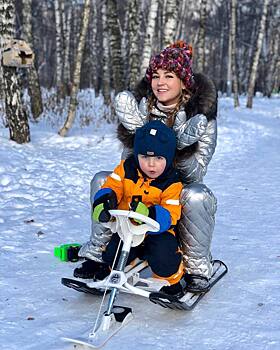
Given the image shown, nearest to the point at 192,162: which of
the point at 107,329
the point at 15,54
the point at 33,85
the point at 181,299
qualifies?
the point at 181,299

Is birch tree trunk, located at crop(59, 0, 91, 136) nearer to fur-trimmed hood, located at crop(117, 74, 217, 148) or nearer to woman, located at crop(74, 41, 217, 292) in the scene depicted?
woman, located at crop(74, 41, 217, 292)

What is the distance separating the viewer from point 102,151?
8.24 meters

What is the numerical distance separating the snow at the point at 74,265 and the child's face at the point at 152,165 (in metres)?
0.78

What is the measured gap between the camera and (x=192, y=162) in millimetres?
3082

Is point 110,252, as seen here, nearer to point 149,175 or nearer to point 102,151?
point 149,175

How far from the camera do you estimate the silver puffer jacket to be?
2.95 metres

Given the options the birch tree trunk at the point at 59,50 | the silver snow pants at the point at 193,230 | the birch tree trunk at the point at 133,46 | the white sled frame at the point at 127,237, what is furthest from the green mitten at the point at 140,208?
the birch tree trunk at the point at 59,50

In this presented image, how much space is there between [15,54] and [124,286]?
17.5 ft

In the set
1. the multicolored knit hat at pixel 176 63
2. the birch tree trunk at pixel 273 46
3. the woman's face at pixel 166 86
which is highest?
the multicolored knit hat at pixel 176 63

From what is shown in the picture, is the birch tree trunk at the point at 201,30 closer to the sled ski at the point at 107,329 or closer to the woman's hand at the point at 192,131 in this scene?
the woman's hand at the point at 192,131

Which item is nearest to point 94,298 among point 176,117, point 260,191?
point 176,117

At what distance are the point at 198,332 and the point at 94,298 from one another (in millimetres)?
720

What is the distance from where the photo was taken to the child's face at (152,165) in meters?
2.79

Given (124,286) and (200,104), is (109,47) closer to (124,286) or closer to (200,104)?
(200,104)
